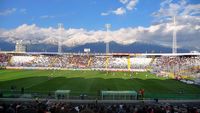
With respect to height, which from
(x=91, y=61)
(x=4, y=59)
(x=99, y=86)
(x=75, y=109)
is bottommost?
(x=99, y=86)

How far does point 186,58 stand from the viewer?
117250 mm

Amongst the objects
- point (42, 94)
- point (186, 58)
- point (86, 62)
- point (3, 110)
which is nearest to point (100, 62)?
point (86, 62)

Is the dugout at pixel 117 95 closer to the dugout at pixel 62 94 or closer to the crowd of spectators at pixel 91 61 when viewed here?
the dugout at pixel 62 94

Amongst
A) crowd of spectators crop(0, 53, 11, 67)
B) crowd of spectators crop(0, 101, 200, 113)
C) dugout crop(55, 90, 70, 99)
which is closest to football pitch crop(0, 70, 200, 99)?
dugout crop(55, 90, 70, 99)

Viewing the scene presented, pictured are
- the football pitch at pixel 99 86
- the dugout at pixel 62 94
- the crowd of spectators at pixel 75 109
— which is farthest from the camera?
the football pitch at pixel 99 86

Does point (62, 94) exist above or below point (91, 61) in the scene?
below

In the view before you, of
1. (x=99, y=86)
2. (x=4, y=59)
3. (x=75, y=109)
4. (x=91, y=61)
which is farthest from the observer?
(x=91, y=61)

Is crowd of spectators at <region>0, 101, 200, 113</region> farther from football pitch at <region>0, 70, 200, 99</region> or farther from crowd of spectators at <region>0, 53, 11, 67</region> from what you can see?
crowd of spectators at <region>0, 53, 11, 67</region>

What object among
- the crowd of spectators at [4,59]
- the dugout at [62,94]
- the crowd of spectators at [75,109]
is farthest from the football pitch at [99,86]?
the crowd of spectators at [4,59]

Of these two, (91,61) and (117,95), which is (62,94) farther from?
(91,61)

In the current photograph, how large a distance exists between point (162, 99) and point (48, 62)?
287ft

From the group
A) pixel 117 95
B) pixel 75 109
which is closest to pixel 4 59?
pixel 117 95

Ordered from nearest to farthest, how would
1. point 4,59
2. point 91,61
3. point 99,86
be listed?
point 99,86 < point 4,59 < point 91,61

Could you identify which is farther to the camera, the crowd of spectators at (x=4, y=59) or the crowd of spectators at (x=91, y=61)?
the crowd of spectators at (x=4, y=59)
